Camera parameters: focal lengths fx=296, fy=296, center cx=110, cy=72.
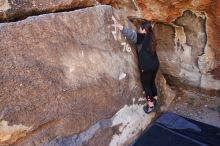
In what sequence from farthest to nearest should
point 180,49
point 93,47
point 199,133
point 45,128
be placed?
point 180,49 → point 199,133 → point 93,47 → point 45,128

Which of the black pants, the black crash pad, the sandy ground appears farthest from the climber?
the sandy ground

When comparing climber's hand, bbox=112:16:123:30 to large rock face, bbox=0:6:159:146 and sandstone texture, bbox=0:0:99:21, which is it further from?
sandstone texture, bbox=0:0:99:21

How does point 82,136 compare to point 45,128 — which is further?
point 82,136

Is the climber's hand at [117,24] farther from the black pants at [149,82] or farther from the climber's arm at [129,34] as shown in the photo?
the black pants at [149,82]

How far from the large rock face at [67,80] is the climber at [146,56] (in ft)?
0.21

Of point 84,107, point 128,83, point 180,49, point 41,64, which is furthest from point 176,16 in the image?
point 41,64

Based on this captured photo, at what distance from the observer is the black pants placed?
2574mm

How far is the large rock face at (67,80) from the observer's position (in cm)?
169

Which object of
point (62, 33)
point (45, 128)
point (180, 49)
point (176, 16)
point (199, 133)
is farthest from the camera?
point (180, 49)

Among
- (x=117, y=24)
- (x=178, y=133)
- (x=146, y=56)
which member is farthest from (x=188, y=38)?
(x=178, y=133)

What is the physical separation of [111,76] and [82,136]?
520mm

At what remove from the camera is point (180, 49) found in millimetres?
2830

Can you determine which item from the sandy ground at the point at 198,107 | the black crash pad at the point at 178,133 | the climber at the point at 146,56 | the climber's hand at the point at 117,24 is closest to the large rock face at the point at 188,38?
the sandy ground at the point at 198,107

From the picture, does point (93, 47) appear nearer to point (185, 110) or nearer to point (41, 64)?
point (41, 64)
